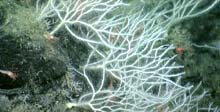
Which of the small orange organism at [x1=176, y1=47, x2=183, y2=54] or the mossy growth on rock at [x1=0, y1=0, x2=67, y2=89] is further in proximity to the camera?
the small orange organism at [x1=176, y1=47, x2=183, y2=54]

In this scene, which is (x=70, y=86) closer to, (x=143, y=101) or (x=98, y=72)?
(x=98, y=72)

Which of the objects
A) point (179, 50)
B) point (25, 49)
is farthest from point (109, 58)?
point (179, 50)

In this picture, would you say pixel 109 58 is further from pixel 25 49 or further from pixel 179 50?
pixel 179 50

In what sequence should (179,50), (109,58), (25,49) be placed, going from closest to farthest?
(25,49)
(109,58)
(179,50)

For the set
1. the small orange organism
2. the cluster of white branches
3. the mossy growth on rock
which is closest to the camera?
the mossy growth on rock

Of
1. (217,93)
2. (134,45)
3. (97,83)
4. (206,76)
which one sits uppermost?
(134,45)

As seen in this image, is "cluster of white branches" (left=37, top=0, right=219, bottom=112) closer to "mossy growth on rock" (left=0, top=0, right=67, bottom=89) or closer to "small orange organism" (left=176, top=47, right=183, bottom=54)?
"mossy growth on rock" (left=0, top=0, right=67, bottom=89)

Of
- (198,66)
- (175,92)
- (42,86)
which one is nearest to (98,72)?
(42,86)

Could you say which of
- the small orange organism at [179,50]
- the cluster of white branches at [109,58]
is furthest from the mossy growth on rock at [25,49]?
the small orange organism at [179,50]

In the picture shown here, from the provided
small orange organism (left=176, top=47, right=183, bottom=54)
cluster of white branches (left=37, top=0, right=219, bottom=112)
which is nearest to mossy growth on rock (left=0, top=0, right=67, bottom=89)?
cluster of white branches (left=37, top=0, right=219, bottom=112)

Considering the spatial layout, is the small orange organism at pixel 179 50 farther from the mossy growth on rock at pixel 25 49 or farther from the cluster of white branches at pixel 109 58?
the mossy growth on rock at pixel 25 49

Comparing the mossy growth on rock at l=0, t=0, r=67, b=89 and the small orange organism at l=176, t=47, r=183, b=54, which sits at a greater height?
the mossy growth on rock at l=0, t=0, r=67, b=89
